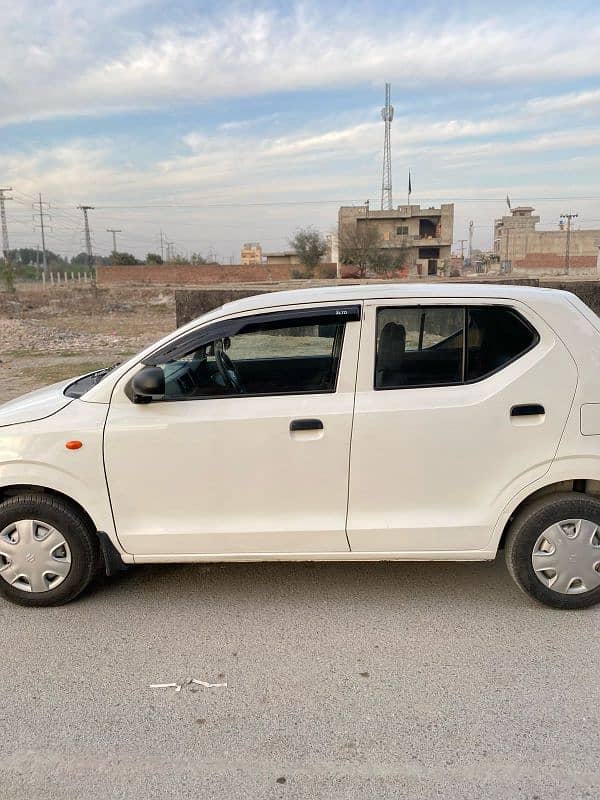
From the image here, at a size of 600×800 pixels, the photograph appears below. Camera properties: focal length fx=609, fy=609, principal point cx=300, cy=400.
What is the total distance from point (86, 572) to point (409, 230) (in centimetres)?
9510

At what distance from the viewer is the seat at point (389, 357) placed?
10.6 feet

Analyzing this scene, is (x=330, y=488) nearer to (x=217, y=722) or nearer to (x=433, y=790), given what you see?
(x=217, y=722)

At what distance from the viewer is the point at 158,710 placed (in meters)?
2.66

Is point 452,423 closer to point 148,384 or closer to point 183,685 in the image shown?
point 148,384

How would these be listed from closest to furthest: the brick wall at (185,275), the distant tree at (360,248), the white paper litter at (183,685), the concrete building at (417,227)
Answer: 1. the white paper litter at (183,685)
2. the brick wall at (185,275)
3. the distant tree at (360,248)
4. the concrete building at (417,227)

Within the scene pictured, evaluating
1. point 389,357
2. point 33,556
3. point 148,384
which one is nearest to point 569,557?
point 389,357

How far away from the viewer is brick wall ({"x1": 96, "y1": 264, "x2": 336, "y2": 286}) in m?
70.8

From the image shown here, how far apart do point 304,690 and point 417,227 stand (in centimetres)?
9665

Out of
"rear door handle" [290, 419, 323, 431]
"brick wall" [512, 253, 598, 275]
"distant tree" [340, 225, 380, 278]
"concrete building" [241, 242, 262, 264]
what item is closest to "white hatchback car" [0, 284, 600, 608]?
"rear door handle" [290, 419, 323, 431]

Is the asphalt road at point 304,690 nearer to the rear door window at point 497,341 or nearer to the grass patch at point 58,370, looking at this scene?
the rear door window at point 497,341

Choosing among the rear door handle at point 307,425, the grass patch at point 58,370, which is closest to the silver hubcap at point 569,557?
the rear door handle at point 307,425

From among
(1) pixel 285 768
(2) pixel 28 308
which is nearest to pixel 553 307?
(1) pixel 285 768

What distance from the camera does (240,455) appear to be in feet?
10.5

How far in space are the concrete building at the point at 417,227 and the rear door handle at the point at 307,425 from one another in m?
85.4
